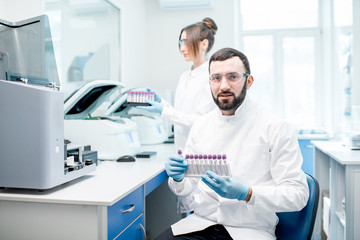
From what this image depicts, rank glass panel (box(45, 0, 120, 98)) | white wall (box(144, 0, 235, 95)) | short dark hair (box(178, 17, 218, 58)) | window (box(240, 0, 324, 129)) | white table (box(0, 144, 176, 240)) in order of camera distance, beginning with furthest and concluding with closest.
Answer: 1. window (box(240, 0, 324, 129))
2. white wall (box(144, 0, 235, 95))
3. glass panel (box(45, 0, 120, 98))
4. short dark hair (box(178, 17, 218, 58))
5. white table (box(0, 144, 176, 240))

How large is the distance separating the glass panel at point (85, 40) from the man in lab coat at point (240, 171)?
151cm

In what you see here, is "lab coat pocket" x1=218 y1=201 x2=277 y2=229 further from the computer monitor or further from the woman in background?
the computer monitor

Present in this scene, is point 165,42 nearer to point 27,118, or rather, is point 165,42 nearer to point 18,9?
point 18,9

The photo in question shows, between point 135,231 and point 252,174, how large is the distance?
58 centimetres

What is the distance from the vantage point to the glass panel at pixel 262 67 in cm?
455

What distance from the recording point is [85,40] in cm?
280

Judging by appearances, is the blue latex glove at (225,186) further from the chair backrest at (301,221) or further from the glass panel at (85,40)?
the glass panel at (85,40)

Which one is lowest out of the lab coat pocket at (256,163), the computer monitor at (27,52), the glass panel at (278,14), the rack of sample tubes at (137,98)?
the lab coat pocket at (256,163)

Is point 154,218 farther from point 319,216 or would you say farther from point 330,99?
point 330,99

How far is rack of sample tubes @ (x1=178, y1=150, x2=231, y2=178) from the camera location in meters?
1.13

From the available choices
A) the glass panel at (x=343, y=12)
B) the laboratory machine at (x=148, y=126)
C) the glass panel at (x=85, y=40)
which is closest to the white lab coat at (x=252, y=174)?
the laboratory machine at (x=148, y=126)

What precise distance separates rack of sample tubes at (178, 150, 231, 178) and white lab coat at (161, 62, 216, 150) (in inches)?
27.3

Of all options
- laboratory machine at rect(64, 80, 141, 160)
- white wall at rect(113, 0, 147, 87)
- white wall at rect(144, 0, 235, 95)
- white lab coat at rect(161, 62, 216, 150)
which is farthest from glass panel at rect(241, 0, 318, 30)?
laboratory machine at rect(64, 80, 141, 160)

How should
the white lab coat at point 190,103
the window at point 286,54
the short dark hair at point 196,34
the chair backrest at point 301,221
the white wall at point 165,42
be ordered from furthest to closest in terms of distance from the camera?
the window at point 286,54
the white wall at point 165,42
the short dark hair at point 196,34
the white lab coat at point 190,103
the chair backrest at point 301,221
